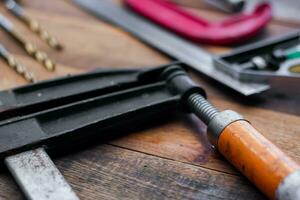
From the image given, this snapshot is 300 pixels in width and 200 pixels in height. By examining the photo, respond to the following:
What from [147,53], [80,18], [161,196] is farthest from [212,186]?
[80,18]

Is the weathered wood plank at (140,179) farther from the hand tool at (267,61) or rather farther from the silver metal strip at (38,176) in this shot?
the hand tool at (267,61)

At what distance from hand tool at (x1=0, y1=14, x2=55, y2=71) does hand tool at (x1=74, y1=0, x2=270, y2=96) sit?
185mm

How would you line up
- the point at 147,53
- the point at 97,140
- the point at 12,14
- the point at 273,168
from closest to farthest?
the point at 273,168 → the point at 97,140 → the point at 147,53 → the point at 12,14

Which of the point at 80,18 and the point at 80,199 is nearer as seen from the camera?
the point at 80,199

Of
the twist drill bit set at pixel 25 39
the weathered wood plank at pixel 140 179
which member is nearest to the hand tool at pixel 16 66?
the twist drill bit set at pixel 25 39

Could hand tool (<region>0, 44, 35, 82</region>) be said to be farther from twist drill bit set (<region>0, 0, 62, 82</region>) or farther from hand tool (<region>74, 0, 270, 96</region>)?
hand tool (<region>74, 0, 270, 96</region>)

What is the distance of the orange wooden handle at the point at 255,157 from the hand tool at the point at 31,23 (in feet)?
1.42

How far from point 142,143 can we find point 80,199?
133mm

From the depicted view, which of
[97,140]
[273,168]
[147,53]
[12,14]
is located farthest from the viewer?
[12,14]

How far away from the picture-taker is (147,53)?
0.82 metres

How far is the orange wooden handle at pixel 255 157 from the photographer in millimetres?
463

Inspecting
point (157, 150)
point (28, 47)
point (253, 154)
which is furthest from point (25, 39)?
point (253, 154)

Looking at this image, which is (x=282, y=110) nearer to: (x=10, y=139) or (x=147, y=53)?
(x=147, y=53)

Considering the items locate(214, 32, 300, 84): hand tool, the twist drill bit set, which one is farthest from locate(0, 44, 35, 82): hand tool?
locate(214, 32, 300, 84): hand tool
